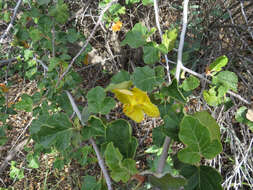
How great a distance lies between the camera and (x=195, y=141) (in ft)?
1.28

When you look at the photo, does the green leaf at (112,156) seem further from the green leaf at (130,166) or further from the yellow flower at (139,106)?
the yellow flower at (139,106)

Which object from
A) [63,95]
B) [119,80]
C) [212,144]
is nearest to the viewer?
[212,144]

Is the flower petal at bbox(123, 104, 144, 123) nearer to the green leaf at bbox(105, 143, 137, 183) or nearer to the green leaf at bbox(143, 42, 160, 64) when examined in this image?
the green leaf at bbox(143, 42, 160, 64)

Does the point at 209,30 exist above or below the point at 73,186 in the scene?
above

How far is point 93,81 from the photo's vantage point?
2297mm

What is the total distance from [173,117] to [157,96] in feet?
0.66

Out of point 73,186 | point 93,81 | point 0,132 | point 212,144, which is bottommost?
point 73,186

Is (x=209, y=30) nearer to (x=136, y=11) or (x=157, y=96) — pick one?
(x=136, y=11)

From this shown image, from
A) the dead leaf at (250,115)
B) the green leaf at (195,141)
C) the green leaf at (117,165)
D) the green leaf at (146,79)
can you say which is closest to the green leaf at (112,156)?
the green leaf at (117,165)

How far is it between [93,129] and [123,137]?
14 centimetres

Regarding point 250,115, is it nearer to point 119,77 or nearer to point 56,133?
point 119,77

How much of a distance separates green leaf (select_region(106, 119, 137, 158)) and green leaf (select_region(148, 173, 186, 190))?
88 mm

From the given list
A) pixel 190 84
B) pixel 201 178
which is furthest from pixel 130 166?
pixel 190 84

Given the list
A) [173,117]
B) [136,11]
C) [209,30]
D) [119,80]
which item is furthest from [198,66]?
[173,117]
